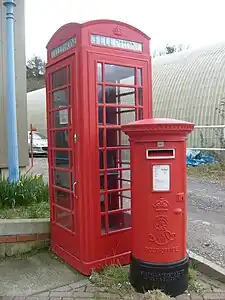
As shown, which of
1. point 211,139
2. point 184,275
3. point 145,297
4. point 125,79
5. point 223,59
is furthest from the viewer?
point 223,59

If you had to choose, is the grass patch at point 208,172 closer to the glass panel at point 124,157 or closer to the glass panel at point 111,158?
the glass panel at point 124,157

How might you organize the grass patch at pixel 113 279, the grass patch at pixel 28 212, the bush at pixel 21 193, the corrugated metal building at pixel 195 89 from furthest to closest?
1. the corrugated metal building at pixel 195 89
2. the bush at pixel 21 193
3. the grass patch at pixel 28 212
4. the grass patch at pixel 113 279

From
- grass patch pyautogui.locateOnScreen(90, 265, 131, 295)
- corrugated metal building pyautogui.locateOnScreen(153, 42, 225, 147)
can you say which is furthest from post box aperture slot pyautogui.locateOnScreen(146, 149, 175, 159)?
corrugated metal building pyautogui.locateOnScreen(153, 42, 225, 147)

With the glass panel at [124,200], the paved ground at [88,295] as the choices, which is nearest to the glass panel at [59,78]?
the glass panel at [124,200]

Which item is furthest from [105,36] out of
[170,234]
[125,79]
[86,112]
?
[170,234]

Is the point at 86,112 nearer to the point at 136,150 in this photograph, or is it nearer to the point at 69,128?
the point at 69,128

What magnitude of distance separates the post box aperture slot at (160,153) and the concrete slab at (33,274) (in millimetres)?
1561

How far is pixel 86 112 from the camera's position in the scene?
375cm

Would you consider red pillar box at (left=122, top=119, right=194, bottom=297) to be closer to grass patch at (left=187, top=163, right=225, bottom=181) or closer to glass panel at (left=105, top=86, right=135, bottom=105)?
glass panel at (left=105, top=86, right=135, bottom=105)

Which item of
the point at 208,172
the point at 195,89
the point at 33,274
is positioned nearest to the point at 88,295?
the point at 33,274

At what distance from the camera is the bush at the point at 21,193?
17.5 feet

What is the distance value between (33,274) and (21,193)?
5.36 feet

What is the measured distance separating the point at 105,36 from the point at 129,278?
2.53 metres

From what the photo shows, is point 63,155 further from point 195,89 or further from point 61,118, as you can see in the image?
point 195,89
